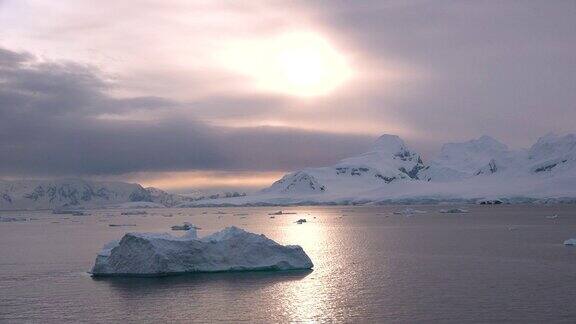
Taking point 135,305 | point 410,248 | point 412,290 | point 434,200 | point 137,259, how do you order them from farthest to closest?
1. point 434,200
2. point 410,248
3. point 137,259
4. point 412,290
5. point 135,305

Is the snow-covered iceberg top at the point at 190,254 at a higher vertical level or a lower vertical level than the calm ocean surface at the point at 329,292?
higher

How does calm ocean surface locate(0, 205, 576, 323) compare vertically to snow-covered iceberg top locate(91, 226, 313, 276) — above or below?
below

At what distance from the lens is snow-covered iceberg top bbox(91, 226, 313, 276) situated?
31766 mm

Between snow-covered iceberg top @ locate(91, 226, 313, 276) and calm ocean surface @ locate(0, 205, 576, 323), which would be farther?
snow-covered iceberg top @ locate(91, 226, 313, 276)

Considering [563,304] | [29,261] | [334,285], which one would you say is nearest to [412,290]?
[334,285]

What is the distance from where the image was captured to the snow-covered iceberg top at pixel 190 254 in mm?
31766

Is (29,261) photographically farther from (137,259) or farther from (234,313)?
(234,313)

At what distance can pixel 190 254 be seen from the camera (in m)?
32.7

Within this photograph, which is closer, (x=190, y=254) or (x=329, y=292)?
(x=329, y=292)

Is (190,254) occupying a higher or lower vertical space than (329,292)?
higher

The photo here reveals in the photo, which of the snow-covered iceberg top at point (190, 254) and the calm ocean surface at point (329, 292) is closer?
the calm ocean surface at point (329, 292)

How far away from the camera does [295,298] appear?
2608 cm

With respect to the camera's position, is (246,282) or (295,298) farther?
(246,282)

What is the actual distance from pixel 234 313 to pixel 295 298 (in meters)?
3.68
